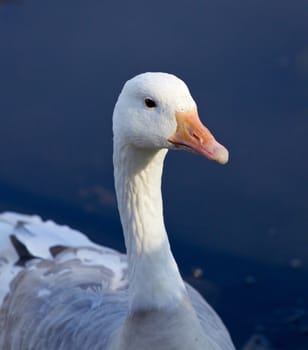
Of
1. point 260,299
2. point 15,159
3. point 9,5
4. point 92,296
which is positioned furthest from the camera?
point 9,5

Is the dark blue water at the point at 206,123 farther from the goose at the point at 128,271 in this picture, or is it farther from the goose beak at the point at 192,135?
the goose beak at the point at 192,135

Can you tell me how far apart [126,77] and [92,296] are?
2.11m

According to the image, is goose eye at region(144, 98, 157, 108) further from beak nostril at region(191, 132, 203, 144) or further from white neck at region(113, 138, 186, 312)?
white neck at region(113, 138, 186, 312)

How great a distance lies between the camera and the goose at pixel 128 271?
7.76ft

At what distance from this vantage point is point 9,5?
18.8 feet

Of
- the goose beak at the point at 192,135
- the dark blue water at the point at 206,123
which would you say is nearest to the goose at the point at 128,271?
the goose beak at the point at 192,135

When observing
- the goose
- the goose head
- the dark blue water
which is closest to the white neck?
the goose

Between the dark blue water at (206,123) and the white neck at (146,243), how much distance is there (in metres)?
1.38

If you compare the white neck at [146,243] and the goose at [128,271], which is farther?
the white neck at [146,243]

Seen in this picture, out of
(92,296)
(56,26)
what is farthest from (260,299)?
(56,26)

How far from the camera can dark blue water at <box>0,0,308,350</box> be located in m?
4.21

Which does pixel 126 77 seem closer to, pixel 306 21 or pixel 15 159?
pixel 15 159

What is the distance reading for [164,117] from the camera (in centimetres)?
236

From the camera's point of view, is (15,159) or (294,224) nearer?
(294,224)
